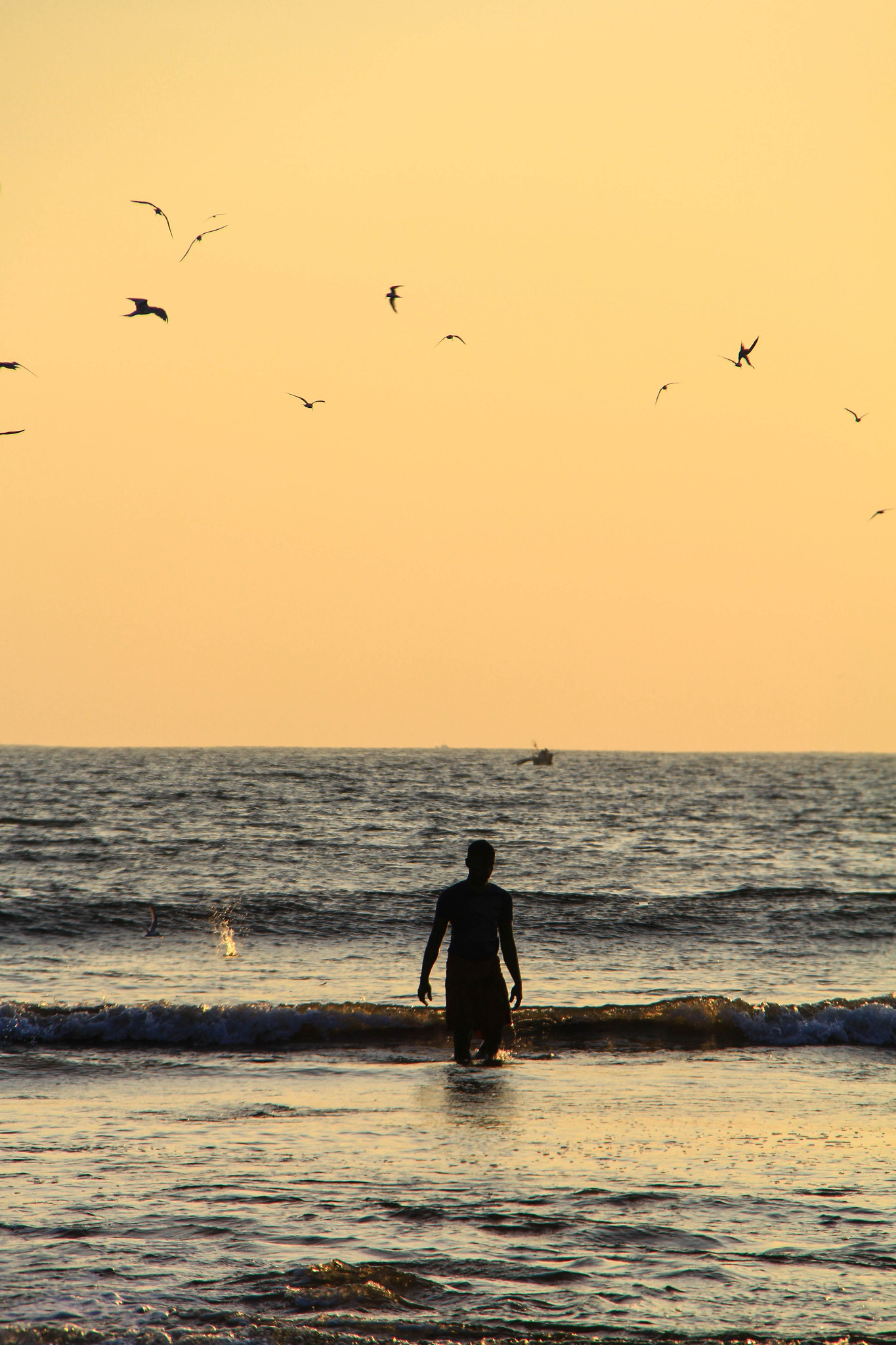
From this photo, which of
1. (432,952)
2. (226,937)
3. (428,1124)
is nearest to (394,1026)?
(432,952)

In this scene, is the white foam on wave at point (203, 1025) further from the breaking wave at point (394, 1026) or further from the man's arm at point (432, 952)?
the man's arm at point (432, 952)

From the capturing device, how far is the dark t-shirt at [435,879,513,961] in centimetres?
894

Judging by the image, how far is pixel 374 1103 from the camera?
821cm

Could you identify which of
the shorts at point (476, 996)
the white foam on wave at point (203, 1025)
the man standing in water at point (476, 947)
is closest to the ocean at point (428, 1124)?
the white foam on wave at point (203, 1025)

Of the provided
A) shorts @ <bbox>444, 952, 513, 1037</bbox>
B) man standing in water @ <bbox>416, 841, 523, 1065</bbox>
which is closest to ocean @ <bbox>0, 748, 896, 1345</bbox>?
shorts @ <bbox>444, 952, 513, 1037</bbox>

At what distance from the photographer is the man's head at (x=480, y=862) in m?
8.81

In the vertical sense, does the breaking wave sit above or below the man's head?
below

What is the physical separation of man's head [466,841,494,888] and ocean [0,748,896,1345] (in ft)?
4.91

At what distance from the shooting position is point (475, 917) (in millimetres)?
8969

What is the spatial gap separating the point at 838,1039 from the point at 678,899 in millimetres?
13621

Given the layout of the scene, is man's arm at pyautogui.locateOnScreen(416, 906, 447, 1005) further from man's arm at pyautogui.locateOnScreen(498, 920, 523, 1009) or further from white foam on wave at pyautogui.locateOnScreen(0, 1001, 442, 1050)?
white foam on wave at pyautogui.locateOnScreen(0, 1001, 442, 1050)

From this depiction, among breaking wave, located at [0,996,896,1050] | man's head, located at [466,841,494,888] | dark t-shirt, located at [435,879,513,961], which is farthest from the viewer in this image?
breaking wave, located at [0,996,896,1050]

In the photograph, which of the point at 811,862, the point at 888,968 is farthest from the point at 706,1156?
the point at 811,862

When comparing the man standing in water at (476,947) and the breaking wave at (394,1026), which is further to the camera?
the breaking wave at (394,1026)
